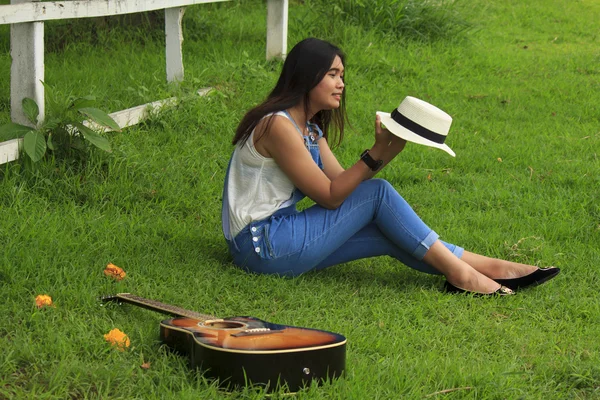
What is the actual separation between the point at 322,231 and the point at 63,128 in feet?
5.62

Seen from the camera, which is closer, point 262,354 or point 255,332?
Answer: point 262,354

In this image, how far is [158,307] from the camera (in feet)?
11.2

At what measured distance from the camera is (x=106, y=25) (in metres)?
8.04

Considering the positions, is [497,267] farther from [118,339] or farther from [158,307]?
[118,339]

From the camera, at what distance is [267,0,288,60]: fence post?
7758mm

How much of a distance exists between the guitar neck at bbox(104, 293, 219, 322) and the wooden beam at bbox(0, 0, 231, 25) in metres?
1.78

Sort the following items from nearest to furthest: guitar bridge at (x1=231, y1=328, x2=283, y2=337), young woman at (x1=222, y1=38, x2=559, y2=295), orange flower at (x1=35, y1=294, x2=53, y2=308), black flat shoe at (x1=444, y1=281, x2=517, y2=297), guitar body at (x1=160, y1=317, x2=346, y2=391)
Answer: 1. guitar body at (x1=160, y1=317, x2=346, y2=391)
2. guitar bridge at (x1=231, y1=328, x2=283, y2=337)
3. orange flower at (x1=35, y1=294, x2=53, y2=308)
4. young woman at (x1=222, y1=38, x2=559, y2=295)
5. black flat shoe at (x1=444, y1=281, x2=517, y2=297)

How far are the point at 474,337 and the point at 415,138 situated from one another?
0.85 m

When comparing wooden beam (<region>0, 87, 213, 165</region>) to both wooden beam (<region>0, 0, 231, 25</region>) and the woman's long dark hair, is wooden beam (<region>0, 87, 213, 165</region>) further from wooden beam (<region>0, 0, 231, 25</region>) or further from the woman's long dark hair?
the woman's long dark hair

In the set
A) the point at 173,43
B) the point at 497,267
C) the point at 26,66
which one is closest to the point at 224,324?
the point at 497,267

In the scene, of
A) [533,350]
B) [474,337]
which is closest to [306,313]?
[474,337]

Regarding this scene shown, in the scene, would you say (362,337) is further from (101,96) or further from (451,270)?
(101,96)

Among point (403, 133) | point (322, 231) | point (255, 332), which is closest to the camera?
point (255, 332)

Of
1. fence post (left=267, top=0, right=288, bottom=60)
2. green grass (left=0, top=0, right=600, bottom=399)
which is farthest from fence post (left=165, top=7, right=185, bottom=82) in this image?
fence post (left=267, top=0, right=288, bottom=60)
